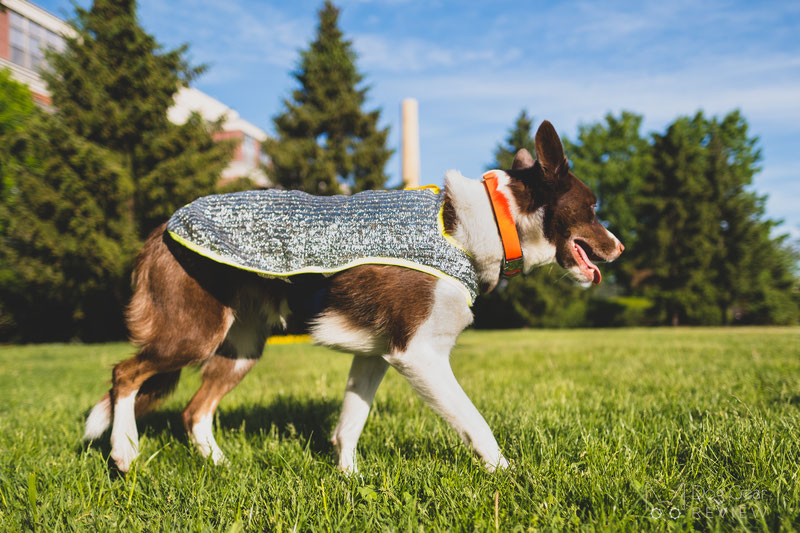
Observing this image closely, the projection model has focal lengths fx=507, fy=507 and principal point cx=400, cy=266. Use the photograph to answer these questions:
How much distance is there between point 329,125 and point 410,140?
419 centimetres

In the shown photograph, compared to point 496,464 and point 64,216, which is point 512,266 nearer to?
point 496,464

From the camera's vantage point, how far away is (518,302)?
2611 centimetres

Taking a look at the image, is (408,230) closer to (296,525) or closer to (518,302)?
(296,525)

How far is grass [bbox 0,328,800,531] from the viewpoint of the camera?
192 centimetres

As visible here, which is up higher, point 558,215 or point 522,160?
point 522,160

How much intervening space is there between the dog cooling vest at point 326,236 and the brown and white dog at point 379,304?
0.25ft

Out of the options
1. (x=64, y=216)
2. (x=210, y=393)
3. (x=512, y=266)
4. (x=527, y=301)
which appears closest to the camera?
(x=512, y=266)

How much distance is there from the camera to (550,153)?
104 inches

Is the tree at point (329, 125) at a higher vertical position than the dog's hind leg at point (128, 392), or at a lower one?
higher

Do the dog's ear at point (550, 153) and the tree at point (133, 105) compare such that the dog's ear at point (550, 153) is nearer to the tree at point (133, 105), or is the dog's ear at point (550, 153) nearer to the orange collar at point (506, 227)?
the orange collar at point (506, 227)

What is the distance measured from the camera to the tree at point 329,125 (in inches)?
853

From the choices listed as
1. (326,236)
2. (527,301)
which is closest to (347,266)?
(326,236)

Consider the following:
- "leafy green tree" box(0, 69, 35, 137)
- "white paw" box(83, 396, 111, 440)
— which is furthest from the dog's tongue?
"leafy green tree" box(0, 69, 35, 137)

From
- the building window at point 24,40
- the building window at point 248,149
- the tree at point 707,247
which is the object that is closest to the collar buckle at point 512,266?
the tree at point 707,247
